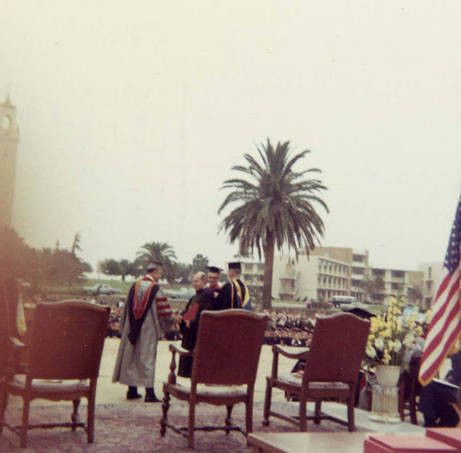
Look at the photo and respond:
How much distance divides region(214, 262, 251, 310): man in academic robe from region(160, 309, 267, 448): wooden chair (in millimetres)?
2306

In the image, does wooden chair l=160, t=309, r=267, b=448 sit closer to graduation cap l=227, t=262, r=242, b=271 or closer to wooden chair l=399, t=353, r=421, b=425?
wooden chair l=399, t=353, r=421, b=425

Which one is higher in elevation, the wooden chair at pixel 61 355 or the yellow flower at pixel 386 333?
the yellow flower at pixel 386 333

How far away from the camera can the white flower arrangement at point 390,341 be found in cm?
412

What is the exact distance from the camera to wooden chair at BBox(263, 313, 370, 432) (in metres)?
5.26

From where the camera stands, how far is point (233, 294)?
775 cm

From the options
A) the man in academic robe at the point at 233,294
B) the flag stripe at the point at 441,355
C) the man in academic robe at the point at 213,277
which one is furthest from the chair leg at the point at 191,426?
the man in academic robe at the point at 213,277

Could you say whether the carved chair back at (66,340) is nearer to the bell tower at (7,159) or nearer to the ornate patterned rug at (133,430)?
the ornate patterned rug at (133,430)

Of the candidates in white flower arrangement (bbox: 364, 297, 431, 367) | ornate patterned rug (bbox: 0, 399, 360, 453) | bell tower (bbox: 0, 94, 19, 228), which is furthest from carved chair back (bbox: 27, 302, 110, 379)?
bell tower (bbox: 0, 94, 19, 228)

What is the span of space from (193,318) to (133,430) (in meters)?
1.45

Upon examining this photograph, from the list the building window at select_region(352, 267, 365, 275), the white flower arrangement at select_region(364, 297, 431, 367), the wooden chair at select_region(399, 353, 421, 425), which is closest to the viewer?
the white flower arrangement at select_region(364, 297, 431, 367)

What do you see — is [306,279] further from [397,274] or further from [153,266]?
[153,266]

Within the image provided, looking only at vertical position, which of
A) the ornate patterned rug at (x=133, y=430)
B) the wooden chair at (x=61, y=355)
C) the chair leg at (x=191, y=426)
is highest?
the wooden chair at (x=61, y=355)

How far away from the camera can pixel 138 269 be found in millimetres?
33719

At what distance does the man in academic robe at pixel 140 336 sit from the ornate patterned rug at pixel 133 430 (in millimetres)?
282
